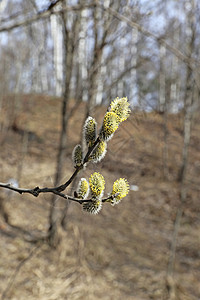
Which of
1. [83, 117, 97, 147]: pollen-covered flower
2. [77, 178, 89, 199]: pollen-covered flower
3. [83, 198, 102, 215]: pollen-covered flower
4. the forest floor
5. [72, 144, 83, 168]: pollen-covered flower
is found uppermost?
[83, 117, 97, 147]: pollen-covered flower

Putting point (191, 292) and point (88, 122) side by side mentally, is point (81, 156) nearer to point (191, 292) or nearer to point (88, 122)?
point (88, 122)

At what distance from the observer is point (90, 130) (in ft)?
3.16

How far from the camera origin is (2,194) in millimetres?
6508

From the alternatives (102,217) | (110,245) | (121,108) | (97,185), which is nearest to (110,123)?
(121,108)

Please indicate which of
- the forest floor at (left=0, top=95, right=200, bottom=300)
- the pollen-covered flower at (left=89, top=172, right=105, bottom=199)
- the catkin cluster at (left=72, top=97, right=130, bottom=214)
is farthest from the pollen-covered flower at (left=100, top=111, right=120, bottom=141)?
the forest floor at (left=0, top=95, right=200, bottom=300)

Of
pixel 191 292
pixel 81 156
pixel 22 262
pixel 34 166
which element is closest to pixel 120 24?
pixel 81 156

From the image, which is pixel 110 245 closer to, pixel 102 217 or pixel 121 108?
pixel 102 217

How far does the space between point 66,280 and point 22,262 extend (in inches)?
29.5

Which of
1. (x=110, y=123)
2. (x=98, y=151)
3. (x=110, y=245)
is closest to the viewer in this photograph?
(x=110, y=123)

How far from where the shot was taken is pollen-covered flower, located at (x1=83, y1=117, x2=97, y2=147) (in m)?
0.96

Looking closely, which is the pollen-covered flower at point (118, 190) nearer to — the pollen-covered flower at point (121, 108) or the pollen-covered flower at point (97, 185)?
the pollen-covered flower at point (97, 185)

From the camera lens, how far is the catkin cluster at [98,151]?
89cm

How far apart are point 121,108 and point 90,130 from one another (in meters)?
0.14

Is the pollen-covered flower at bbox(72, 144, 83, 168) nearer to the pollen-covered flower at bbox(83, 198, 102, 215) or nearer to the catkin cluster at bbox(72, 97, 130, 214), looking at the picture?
the catkin cluster at bbox(72, 97, 130, 214)
